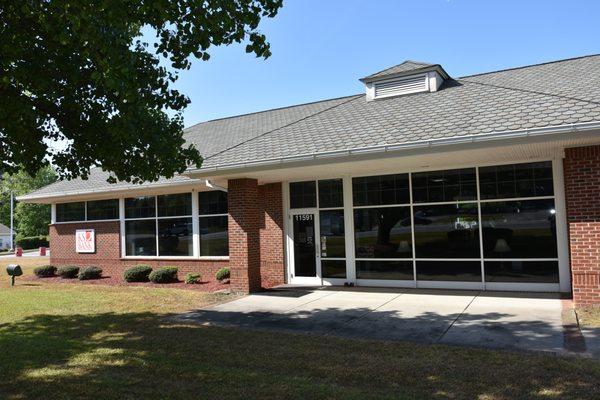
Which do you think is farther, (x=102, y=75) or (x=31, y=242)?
(x=31, y=242)

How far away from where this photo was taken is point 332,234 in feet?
44.5

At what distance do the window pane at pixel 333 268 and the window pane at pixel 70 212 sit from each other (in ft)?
36.5

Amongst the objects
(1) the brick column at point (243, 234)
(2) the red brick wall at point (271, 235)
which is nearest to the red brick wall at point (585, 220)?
(1) the brick column at point (243, 234)

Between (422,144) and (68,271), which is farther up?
(422,144)

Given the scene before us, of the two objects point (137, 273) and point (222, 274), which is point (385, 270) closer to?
point (222, 274)

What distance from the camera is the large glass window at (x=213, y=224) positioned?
15.4 metres

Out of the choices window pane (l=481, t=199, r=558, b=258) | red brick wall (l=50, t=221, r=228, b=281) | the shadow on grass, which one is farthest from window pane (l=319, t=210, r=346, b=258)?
the shadow on grass

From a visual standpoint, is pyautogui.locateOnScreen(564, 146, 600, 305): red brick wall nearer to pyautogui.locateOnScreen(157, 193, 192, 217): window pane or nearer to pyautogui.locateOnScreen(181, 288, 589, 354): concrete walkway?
pyautogui.locateOnScreen(181, 288, 589, 354): concrete walkway

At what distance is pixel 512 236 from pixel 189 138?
12815mm

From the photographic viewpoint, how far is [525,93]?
35.5 ft

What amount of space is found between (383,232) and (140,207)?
372 inches

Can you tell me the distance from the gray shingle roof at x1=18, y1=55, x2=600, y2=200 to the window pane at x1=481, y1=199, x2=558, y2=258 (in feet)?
8.25

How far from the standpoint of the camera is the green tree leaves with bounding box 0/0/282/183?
19.9 feet

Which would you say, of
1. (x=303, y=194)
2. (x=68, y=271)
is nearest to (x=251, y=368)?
(x=303, y=194)
